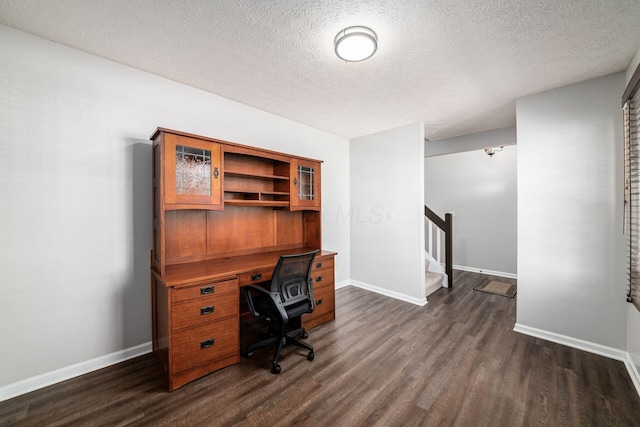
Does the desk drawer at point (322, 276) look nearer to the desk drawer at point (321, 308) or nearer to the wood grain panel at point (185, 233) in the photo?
the desk drawer at point (321, 308)

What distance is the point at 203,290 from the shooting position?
193 centimetres

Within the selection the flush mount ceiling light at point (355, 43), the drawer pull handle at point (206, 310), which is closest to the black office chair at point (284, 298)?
the drawer pull handle at point (206, 310)

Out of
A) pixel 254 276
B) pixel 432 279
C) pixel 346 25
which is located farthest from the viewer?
pixel 432 279

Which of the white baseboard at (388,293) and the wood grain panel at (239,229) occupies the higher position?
the wood grain panel at (239,229)

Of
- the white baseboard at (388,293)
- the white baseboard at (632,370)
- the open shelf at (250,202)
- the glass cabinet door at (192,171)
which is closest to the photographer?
the white baseboard at (632,370)

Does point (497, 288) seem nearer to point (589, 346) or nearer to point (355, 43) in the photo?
point (589, 346)

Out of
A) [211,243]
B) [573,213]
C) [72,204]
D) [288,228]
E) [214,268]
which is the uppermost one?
[72,204]

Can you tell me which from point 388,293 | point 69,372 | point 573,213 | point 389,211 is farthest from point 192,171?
point 573,213

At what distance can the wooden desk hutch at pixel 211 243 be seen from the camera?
1888 millimetres

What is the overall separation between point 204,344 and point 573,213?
139 inches

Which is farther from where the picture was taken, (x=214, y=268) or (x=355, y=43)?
(x=214, y=268)

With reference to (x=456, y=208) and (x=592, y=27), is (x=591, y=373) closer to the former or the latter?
(x=592, y=27)

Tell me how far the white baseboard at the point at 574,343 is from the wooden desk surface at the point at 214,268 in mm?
2769

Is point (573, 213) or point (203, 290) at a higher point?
point (573, 213)
